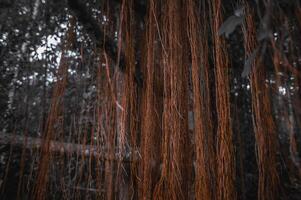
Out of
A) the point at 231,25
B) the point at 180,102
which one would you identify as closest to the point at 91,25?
the point at 180,102

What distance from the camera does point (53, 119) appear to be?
3.64ft

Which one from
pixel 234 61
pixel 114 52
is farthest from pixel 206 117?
pixel 234 61

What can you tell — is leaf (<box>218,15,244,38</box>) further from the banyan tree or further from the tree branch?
the tree branch

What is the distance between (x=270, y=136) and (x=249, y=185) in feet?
3.79

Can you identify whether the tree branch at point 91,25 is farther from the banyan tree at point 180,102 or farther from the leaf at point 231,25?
the leaf at point 231,25

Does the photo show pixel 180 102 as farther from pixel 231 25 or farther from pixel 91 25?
pixel 91 25

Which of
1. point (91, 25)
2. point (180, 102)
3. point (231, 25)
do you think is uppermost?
point (91, 25)

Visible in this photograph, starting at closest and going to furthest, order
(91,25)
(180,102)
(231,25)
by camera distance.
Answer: (231,25)
(180,102)
(91,25)

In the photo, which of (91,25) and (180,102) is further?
(91,25)

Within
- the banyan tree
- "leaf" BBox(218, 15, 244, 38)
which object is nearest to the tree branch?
the banyan tree

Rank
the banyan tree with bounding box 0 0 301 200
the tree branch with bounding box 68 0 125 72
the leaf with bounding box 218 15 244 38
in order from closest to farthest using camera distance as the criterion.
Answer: the leaf with bounding box 218 15 244 38, the banyan tree with bounding box 0 0 301 200, the tree branch with bounding box 68 0 125 72

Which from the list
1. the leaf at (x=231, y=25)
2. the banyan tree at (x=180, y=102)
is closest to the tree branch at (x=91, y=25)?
the banyan tree at (x=180, y=102)

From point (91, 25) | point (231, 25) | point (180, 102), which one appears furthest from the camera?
point (91, 25)

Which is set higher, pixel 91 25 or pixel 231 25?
pixel 91 25
